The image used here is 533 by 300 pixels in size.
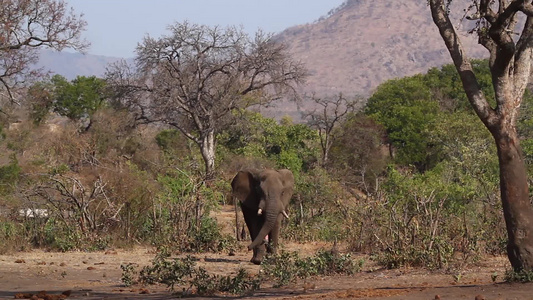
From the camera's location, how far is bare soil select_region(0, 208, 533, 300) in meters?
8.81

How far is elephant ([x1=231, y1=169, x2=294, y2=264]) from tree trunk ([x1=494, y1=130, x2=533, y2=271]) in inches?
236

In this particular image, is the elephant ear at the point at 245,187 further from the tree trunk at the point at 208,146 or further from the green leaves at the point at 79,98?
the green leaves at the point at 79,98

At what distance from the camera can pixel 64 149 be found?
30125 millimetres

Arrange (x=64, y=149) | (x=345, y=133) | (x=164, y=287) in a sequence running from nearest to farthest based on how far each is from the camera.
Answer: (x=164, y=287) < (x=64, y=149) < (x=345, y=133)

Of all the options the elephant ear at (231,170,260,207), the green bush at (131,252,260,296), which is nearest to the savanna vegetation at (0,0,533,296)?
the green bush at (131,252,260,296)

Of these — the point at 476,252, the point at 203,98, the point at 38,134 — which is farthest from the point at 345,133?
the point at 476,252

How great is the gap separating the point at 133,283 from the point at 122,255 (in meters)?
3.97

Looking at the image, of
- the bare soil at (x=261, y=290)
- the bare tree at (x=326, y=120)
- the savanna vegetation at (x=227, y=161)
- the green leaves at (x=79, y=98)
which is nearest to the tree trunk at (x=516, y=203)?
the bare soil at (x=261, y=290)

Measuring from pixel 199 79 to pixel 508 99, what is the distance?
95.8 ft

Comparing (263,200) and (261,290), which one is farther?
(263,200)

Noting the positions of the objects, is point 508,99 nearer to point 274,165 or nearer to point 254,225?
point 254,225

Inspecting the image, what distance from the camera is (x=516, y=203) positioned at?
8922 millimetres

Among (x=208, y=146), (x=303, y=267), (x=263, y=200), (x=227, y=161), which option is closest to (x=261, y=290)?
(x=303, y=267)

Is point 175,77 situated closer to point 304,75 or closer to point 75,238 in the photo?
point 304,75
